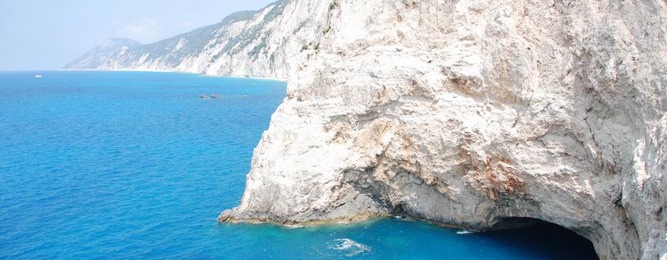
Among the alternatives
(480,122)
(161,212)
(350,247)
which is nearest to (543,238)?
(480,122)

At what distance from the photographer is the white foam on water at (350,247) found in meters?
29.1

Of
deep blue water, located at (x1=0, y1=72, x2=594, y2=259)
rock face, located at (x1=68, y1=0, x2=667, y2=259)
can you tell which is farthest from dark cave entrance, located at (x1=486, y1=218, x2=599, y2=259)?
rock face, located at (x1=68, y1=0, x2=667, y2=259)

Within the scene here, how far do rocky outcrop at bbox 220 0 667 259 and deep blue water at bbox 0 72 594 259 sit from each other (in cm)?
226

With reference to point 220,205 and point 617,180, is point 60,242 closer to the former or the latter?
point 220,205

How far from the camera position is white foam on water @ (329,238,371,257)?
2912 centimetres

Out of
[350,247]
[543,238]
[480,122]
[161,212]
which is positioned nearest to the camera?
[480,122]

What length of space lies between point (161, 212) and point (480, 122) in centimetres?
2249

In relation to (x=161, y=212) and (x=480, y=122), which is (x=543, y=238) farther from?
(x=161, y=212)

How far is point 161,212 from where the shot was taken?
3628cm

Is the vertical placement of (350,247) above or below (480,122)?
below

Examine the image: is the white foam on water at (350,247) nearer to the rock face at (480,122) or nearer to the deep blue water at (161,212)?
the deep blue water at (161,212)

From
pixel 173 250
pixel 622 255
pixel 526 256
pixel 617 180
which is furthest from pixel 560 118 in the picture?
pixel 173 250

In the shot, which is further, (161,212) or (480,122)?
(161,212)

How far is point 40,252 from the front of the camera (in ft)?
98.5
